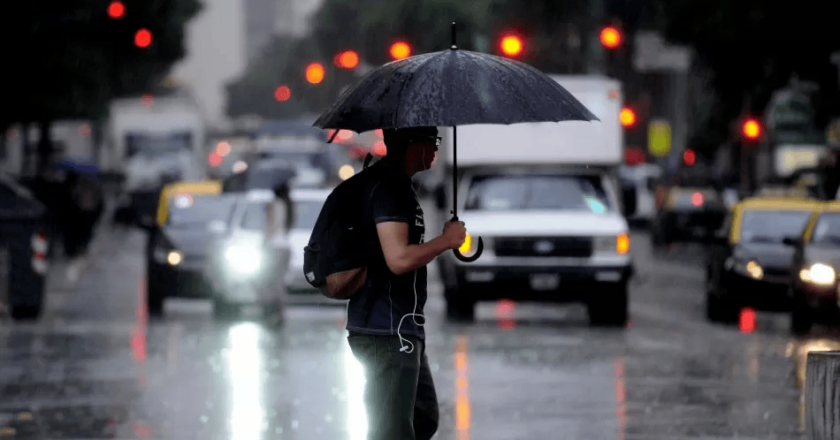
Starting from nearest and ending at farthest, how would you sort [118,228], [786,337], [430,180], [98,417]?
1. [98,417]
2. [786,337]
3. [118,228]
4. [430,180]

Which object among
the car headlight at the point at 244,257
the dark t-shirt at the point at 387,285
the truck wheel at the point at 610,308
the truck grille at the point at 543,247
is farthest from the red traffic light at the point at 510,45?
the dark t-shirt at the point at 387,285

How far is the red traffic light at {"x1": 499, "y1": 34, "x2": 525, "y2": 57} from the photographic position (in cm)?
2866

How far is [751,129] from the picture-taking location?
36.7 meters

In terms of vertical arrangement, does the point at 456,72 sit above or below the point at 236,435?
above

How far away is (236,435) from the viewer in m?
12.4

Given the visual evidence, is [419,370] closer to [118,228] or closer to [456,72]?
[456,72]

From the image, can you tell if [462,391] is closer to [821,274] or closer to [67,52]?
[821,274]

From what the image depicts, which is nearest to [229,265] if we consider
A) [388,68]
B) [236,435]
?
[236,435]

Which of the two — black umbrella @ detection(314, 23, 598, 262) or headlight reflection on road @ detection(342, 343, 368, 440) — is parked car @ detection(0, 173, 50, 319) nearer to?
headlight reflection on road @ detection(342, 343, 368, 440)

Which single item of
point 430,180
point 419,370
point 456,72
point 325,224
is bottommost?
point 430,180

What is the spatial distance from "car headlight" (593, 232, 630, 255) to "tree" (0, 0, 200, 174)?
1489cm

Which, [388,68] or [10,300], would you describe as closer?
[388,68]

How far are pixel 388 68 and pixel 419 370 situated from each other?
130cm

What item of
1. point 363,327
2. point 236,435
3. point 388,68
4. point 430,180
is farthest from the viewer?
point 430,180
